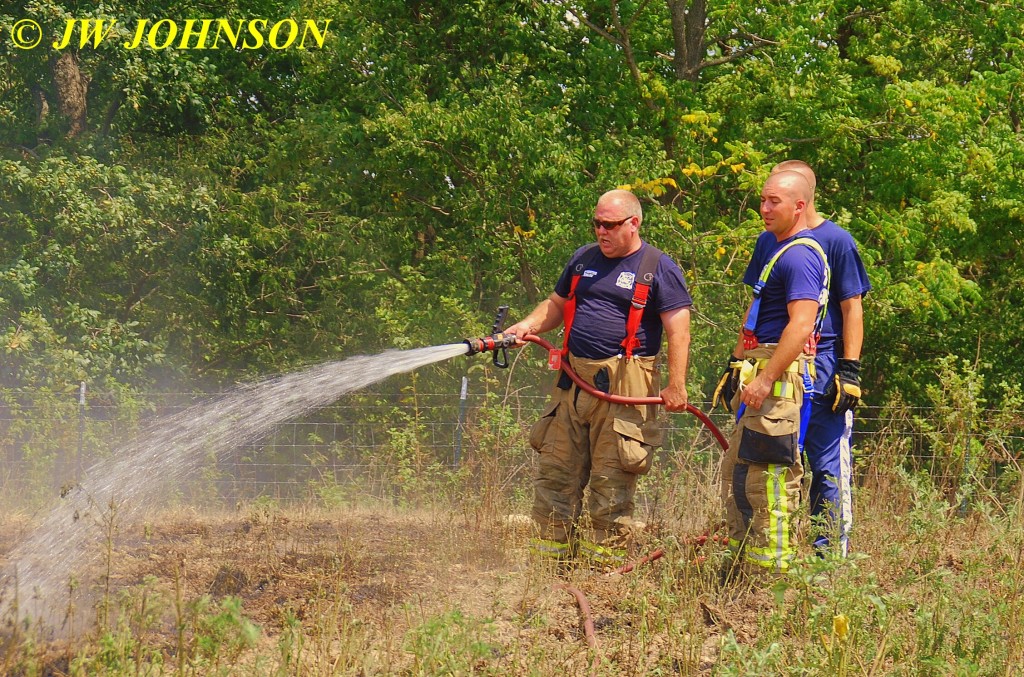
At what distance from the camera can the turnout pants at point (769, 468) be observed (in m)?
4.92

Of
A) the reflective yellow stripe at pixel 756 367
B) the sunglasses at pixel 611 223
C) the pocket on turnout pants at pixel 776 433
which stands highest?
the sunglasses at pixel 611 223

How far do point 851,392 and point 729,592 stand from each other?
3.54ft

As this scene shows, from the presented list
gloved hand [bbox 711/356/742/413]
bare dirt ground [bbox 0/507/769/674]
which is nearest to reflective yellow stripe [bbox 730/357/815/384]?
gloved hand [bbox 711/356/742/413]

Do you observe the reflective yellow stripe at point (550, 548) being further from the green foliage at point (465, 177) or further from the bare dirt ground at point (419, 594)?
the green foliage at point (465, 177)

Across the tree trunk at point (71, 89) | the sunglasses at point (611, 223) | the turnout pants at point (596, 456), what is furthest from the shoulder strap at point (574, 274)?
the tree trunk at point (71, 89)

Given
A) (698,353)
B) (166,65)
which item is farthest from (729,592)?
(166,65)

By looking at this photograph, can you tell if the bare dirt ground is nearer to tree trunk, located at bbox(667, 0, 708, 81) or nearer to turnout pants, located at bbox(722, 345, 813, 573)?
turnout pants, located at bbox(722, 345, 813, 573)

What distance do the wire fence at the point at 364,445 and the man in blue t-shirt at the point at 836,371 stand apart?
9.63 feet

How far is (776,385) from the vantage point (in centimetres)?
500

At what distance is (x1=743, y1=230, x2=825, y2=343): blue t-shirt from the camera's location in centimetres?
491

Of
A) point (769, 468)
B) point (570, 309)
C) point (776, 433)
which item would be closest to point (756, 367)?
point (776, 433)

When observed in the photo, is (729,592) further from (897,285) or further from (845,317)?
(897,285)

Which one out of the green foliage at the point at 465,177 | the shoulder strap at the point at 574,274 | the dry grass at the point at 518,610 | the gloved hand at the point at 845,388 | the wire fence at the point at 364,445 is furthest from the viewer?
the green foliage at the point at 465,177

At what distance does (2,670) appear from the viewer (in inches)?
158
